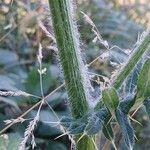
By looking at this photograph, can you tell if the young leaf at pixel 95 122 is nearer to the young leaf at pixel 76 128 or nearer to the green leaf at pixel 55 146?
the young leaf at pixel 76 128

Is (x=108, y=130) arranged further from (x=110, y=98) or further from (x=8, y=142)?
(x=8, y=142)

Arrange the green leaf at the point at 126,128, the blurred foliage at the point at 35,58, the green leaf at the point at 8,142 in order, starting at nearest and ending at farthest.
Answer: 1. the green leaf at the point at 126,128
2. the green leaf at the point at 8,142
3. the blurred foliage at the point at 35,58

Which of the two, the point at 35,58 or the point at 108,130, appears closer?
the point at 108,130

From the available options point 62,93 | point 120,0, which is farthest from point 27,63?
point 120,0

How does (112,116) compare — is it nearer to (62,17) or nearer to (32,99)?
(62,17)

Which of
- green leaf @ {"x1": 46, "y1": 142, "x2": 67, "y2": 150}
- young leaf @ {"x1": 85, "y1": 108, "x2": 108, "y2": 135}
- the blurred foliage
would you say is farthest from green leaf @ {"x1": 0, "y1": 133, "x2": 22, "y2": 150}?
young leaf @ {"x1": 85, "y1": 108, "x2": 108, "y2": 135}

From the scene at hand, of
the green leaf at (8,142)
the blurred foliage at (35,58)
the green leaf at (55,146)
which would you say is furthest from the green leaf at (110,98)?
the green leaf at (55,146)

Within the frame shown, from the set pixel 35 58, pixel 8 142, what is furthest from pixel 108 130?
pixel 35 58
